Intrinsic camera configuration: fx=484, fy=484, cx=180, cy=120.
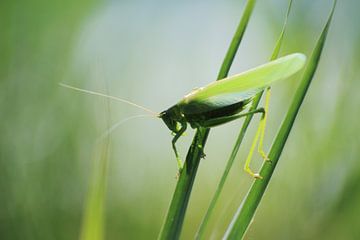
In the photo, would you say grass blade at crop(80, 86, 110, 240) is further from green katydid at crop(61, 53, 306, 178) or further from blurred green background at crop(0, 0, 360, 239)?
blurred green background at crop(0, 0, 360, 239)

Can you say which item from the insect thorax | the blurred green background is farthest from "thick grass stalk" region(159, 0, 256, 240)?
the blurred green background

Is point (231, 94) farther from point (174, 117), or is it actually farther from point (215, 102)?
point (174, 117)

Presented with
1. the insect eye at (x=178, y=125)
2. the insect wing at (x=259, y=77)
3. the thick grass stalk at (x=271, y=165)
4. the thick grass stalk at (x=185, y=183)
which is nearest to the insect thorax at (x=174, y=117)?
the insect eye at (x=178, y=125)

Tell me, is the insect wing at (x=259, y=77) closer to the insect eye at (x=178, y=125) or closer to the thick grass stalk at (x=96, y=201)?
the insect eye at (x=178, y=125)

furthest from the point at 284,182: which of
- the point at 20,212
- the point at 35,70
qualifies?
the point at 35,70

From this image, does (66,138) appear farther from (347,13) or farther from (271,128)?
(347,13)

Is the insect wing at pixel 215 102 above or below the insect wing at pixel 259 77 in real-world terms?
below

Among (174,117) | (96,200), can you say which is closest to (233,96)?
(174,117)
